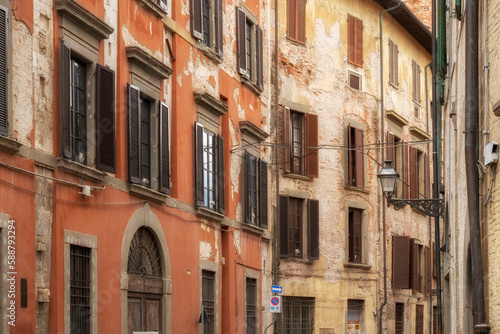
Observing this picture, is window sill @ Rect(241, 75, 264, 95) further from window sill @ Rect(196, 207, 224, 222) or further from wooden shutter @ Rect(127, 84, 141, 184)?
wooden shutter @ Rect(127, 84, 141, 184)

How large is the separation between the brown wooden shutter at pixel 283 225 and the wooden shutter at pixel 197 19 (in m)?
6.98

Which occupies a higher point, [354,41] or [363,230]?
[354,41]

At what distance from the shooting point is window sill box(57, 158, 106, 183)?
46.2ft

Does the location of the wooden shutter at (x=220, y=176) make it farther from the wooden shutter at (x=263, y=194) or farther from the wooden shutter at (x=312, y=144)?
the wooden shutter at (x=312, y=144)

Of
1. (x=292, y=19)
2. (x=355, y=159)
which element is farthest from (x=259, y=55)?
(x=355, y=159)

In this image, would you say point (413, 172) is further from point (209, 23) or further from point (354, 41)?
point (209, 23)

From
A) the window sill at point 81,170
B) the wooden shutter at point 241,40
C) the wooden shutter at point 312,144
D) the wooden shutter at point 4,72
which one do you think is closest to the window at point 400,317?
the wooden shutter at point 312,144

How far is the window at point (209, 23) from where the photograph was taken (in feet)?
66.8

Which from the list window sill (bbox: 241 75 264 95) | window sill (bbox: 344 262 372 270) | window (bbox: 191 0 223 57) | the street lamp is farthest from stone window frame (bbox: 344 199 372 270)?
the street lamp

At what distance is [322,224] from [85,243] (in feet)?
45.3

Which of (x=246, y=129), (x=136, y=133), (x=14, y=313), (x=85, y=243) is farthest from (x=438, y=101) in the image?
(x=14, y=313)

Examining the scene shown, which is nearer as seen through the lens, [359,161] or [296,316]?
[296,316]

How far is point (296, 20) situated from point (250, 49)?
383 cm

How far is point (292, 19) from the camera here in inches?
1086
